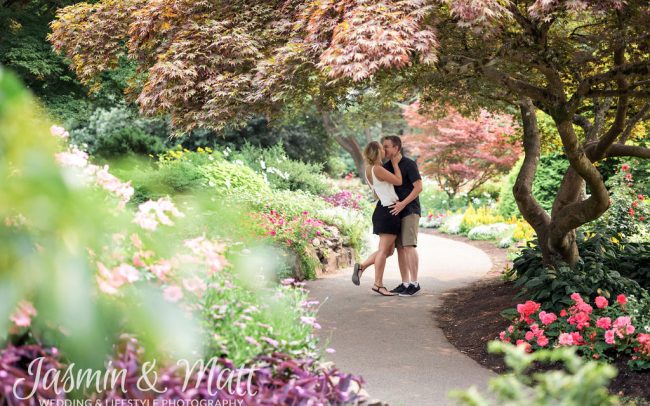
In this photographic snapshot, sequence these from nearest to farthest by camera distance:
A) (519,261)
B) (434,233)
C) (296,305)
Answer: (296,305)
(519,261)
(434,233)

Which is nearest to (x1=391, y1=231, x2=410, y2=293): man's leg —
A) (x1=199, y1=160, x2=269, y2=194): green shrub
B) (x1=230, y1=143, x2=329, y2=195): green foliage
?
(x1=199, y1=160, x2=269, y2=194): green shrub

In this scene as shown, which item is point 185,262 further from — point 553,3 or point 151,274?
point 553,3

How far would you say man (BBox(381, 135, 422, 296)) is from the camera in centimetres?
688

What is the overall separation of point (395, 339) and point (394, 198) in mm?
1863

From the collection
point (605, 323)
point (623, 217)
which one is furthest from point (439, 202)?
point (605, 323)

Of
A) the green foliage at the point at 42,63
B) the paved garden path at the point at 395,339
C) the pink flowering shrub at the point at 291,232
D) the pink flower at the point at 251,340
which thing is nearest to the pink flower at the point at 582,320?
the paved garden path at the point at 395,339

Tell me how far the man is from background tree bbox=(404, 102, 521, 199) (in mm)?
10521

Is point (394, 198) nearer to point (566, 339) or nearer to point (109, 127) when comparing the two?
point (566, 339)

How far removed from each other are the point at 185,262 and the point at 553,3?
11.5 ft

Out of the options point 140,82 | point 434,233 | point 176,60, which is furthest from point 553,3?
point 434,233

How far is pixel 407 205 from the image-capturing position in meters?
7.10

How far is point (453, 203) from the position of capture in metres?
18.4

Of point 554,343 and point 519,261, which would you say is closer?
point 554,343

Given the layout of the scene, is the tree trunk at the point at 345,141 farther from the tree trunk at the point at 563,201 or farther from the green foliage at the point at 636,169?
the tree trunk at the point at 563,201
